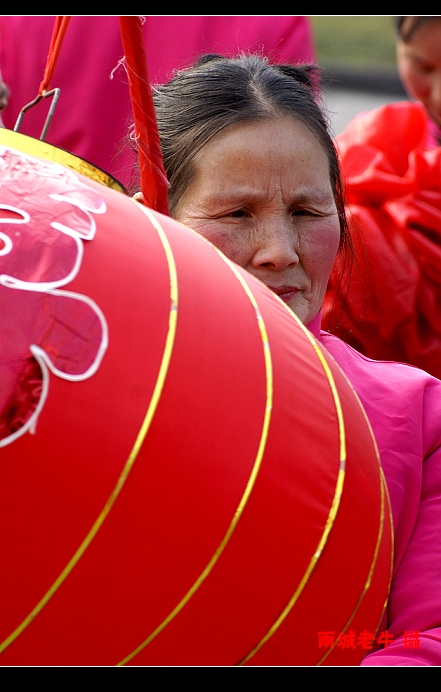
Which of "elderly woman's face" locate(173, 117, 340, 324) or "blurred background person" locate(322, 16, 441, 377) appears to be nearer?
"elderly woman's face" locate(173, 117, 340, 324)

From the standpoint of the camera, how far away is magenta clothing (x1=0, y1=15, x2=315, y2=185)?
5.76ft

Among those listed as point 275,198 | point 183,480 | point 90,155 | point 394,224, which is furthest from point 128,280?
point 394,224

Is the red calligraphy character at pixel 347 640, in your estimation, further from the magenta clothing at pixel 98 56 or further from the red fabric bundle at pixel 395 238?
the magenta clothing at pixel 98 56

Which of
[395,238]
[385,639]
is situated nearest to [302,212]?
[385,639]

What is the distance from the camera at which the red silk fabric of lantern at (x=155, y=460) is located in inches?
25.1

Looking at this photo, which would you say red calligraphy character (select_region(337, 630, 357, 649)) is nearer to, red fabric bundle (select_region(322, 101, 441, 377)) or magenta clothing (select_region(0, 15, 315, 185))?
red fabric bundle (select_region(322, 101, 441, 377))

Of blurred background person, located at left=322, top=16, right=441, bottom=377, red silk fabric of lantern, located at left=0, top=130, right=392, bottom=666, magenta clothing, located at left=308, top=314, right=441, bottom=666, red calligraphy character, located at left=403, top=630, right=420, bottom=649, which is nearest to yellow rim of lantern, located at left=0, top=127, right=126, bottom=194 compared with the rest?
red silk fabric of lantern, located at left=0, top=130, right=392, bottom=666

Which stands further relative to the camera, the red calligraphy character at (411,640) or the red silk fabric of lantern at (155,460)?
the red calligraphy character at (411,640)

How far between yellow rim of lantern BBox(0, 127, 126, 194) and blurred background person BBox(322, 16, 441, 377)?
0.83 meters

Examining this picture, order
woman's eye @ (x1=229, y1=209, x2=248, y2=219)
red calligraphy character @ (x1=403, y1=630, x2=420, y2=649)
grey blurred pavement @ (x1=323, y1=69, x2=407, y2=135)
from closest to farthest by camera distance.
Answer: red calligraphy character @ (x1=403, y1=630, x2=420, y2=649) → woman's eye @ (x1=229, y1=209, x2=248, y2=219) → grey blurred pavement @ (x1=323, y1=69, x2=407, y2=135)

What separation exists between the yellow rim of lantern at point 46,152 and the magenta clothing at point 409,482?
39 centimetres

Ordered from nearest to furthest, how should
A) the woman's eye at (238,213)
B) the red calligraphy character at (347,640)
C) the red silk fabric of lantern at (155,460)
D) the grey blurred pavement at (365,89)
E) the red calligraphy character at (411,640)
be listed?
the red silk fabric of lantern at (155,460) → the red calligraphy character at (347,640) → the red calligraphy character at (411,640) → the woman's eye at (238,213) → the grey blurred pavement at (365,89)

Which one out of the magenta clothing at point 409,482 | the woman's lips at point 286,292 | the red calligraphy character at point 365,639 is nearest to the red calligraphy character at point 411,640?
the magenta clothing at point 409,482

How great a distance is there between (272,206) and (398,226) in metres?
0.80
